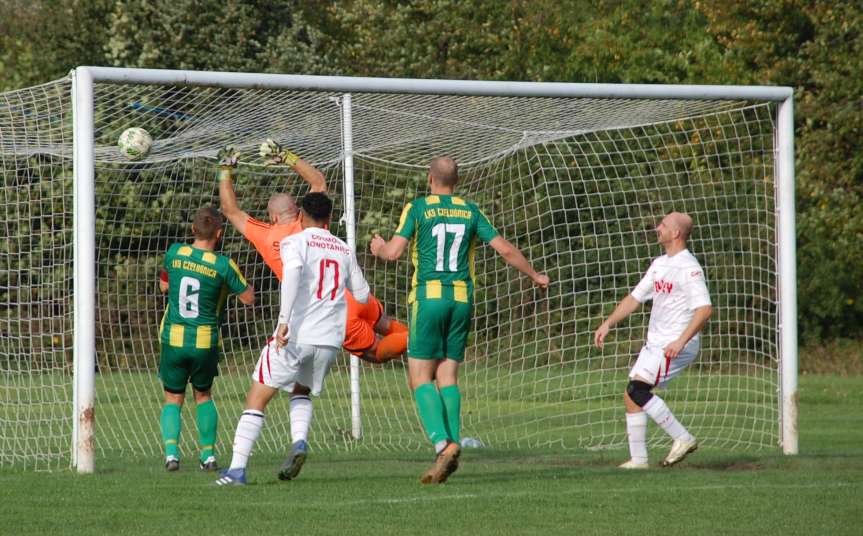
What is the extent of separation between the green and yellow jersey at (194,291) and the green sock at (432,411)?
1639mm

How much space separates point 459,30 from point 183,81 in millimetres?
21611

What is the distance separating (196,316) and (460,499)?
2.60 meters

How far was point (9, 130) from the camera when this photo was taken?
11.6 meters

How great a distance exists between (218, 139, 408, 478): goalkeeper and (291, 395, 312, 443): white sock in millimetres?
1129

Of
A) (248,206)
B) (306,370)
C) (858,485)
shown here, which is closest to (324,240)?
(306,370)

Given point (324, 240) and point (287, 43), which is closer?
point (324, 240)

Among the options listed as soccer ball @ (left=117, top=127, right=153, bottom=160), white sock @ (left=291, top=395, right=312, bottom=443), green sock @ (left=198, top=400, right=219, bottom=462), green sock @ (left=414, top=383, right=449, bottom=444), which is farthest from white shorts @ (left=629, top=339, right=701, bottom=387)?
soccer ball @ (left=117, top=127, right=153, bottom=160)

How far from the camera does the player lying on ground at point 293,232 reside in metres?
9.47

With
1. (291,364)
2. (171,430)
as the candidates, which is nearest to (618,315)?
(291,364)

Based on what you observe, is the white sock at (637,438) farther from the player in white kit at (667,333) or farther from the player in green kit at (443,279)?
the player in green kit at (443,279)

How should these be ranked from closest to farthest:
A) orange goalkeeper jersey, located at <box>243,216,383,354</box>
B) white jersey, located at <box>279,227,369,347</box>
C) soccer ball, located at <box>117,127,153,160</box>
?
white jersey, located at <box>279,227,369,347</box> → soccer ball, located at <box>117,127,153,160</box> → orange goalkeeper jersey, located at <box>243,216,383,354</box>

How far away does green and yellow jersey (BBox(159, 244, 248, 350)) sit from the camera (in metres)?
9.15

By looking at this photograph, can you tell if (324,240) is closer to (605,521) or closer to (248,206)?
(605,521)

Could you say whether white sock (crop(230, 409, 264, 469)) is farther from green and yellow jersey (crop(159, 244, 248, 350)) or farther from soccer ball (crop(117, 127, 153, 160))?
soccer ball (crop(117, 127, 153, 160))
